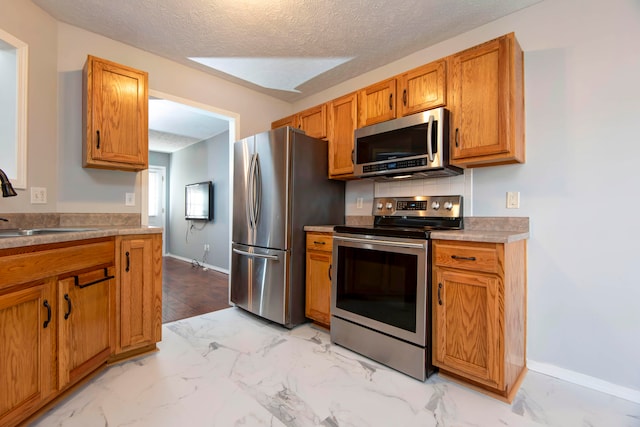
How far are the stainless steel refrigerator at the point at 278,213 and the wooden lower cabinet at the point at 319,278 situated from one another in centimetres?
8

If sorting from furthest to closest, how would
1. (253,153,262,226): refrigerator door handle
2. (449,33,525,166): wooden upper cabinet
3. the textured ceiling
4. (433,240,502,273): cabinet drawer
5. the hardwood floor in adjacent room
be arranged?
the hardwood floor in adjacent room < (253,153,262,226): refrigerator door handle < the textured ceiling < (449,33,525,166): wooden upper cabinet < (433,240,502,273): cabinet drawer

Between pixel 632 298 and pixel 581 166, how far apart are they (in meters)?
0.81

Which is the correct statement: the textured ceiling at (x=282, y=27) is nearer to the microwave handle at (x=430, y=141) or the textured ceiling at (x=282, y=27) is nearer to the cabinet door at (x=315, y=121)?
the cabinet door at (x=315, y=121)

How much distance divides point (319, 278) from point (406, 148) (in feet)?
4.32

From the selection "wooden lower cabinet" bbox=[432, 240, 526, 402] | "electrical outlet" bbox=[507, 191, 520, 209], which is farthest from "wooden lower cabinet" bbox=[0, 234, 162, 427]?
"electrical outlet" bbox=[507, 191, 520, 209]

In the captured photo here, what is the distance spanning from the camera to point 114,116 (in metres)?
2.24

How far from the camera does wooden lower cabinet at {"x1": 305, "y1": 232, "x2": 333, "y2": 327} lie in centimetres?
254

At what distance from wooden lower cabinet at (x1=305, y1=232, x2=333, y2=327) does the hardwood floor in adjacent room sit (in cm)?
118

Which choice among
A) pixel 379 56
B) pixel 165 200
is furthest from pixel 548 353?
pixel 165 200

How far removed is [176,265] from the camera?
19.1ft

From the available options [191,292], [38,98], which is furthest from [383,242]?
[191,292]

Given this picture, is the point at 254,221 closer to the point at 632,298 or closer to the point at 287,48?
the point at 287,48

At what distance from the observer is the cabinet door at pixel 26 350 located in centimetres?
125

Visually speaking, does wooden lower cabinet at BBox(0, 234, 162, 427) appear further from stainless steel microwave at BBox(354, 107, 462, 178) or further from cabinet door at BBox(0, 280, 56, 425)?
stainless steel microwave at BBox(354, 107, 462, 178)
